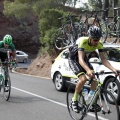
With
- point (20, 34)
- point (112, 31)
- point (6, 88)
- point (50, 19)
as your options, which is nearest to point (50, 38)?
point (50, 19)

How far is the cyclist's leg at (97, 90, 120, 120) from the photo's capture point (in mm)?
5883

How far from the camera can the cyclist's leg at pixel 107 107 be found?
588cm

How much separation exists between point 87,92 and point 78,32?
8805mm

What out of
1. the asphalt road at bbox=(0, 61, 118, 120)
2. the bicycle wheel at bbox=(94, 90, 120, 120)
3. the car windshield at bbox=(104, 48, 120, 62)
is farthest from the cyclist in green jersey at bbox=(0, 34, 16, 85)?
the bicycle wheel at bbox=(94, 90, 120, 120)

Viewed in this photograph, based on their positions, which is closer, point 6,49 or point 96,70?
point 96,70

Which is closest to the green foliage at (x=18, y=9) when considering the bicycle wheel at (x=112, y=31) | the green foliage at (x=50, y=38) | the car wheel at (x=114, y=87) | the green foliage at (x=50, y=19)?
the green foliage at (x=50, y=19)

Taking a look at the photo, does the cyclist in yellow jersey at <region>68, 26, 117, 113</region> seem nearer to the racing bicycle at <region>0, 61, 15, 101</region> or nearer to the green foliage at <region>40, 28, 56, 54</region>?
the racing bicycle at <region>0, 61, 15, 101</region>

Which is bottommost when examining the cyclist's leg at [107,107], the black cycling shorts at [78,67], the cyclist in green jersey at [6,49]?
the cyclist's leg at [107,107]

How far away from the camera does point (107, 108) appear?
6125mm

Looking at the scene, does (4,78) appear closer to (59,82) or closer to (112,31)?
(59,82)

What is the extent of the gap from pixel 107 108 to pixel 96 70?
11.2ft

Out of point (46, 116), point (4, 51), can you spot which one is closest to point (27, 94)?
point (4, 51)

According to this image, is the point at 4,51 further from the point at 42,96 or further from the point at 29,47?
the point at 29,47

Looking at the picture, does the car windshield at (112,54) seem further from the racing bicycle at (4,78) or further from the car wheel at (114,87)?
the racing bicycle at (4,78)
